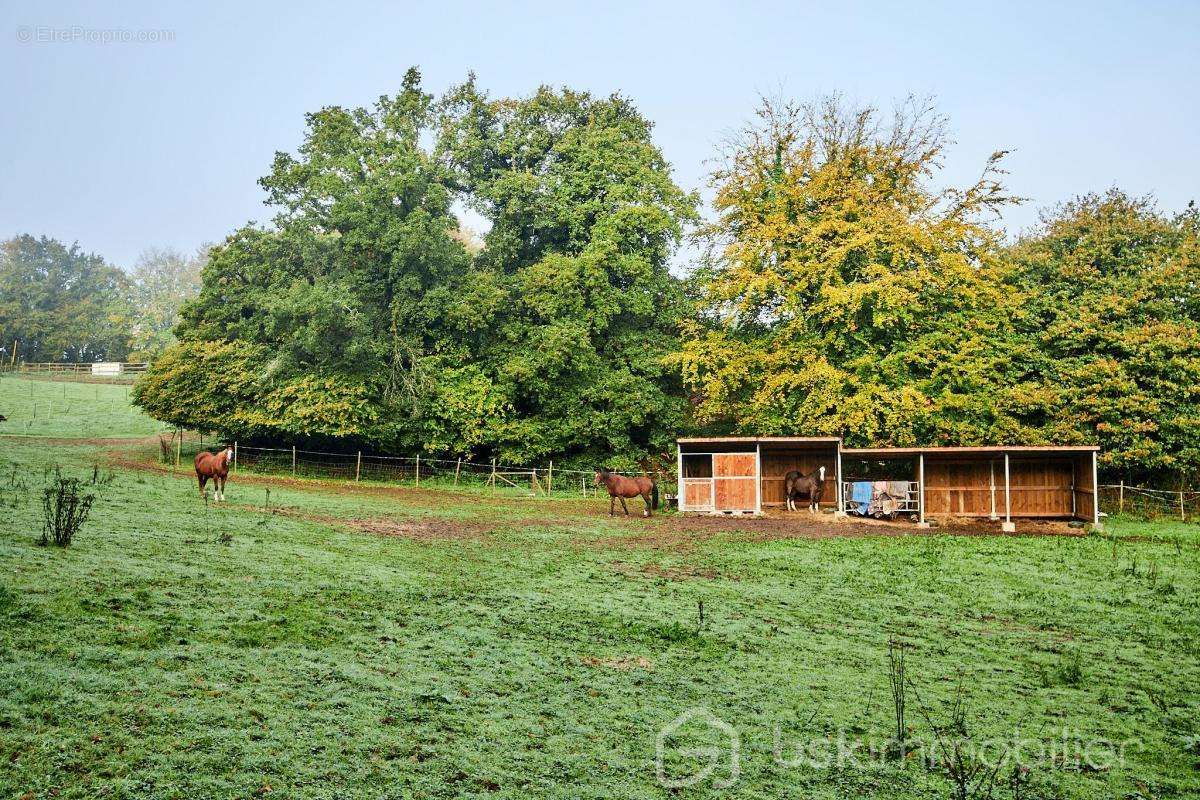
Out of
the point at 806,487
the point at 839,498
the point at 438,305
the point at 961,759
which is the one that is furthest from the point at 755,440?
the point at 961,759

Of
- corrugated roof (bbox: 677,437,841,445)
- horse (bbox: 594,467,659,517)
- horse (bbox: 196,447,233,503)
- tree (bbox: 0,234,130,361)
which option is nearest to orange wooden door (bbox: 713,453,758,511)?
corrugated roof (bbox: 677,437,841,445)

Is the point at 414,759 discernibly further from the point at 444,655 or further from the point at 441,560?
the point at 441,560

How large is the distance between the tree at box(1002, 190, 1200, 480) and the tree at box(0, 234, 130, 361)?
75780 mm

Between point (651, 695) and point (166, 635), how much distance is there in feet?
15.9

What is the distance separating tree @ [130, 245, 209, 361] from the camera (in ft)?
244

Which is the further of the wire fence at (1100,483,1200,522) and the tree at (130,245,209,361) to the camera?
the tree at (130,245,209,361)

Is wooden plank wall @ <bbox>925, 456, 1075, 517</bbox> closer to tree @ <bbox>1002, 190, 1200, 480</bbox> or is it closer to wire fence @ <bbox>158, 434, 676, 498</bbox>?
tree @ <bbox>1002, 190, 1200, 480</bbox>

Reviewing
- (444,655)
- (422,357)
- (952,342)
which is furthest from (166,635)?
(952,342)

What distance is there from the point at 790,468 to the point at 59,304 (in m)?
83.1

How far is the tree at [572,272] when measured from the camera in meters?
32.4

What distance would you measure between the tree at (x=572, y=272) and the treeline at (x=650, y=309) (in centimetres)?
14

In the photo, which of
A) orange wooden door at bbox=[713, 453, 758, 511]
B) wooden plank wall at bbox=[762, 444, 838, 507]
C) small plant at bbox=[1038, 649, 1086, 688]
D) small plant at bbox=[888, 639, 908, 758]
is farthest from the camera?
wooden plank wall at bbox=[762, 444, 838, 507]

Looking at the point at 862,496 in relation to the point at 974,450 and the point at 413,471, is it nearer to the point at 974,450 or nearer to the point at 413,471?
the point at 974,450

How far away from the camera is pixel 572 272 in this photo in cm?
3195
